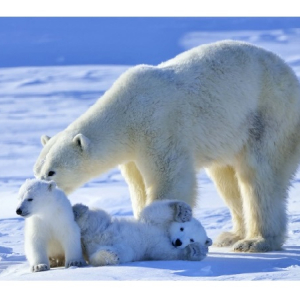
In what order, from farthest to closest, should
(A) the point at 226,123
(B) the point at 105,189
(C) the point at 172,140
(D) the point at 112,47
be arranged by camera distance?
(D) the point at 112,47, (B) the point at 105,189, (A) the point at 226,123, (C) the point at 172,140

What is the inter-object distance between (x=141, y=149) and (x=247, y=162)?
117cm

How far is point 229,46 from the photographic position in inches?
311

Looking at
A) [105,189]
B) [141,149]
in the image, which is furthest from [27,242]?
[105,189]

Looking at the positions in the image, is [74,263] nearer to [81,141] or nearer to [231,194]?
[81,141]

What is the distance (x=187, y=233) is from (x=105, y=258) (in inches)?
33.2

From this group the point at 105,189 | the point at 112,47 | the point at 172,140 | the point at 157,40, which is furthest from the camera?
the point at 112,47

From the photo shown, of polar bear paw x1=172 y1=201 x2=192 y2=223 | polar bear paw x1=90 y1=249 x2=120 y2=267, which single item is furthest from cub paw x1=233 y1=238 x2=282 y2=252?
polar bear paw x1=90 y1=249 x2=120 y2=267

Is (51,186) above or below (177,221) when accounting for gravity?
above

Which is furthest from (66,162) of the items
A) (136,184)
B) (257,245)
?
(257,245)

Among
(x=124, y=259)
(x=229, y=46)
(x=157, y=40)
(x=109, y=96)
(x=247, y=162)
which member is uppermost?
(x=157, y=40)

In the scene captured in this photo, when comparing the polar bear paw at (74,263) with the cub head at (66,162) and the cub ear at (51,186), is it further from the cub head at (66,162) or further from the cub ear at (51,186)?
the cub head at (66,162)

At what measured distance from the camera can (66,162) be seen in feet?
23.4

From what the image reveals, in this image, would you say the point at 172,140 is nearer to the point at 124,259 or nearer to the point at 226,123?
the point at 226,123

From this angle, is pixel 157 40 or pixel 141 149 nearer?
pixel 141 149
